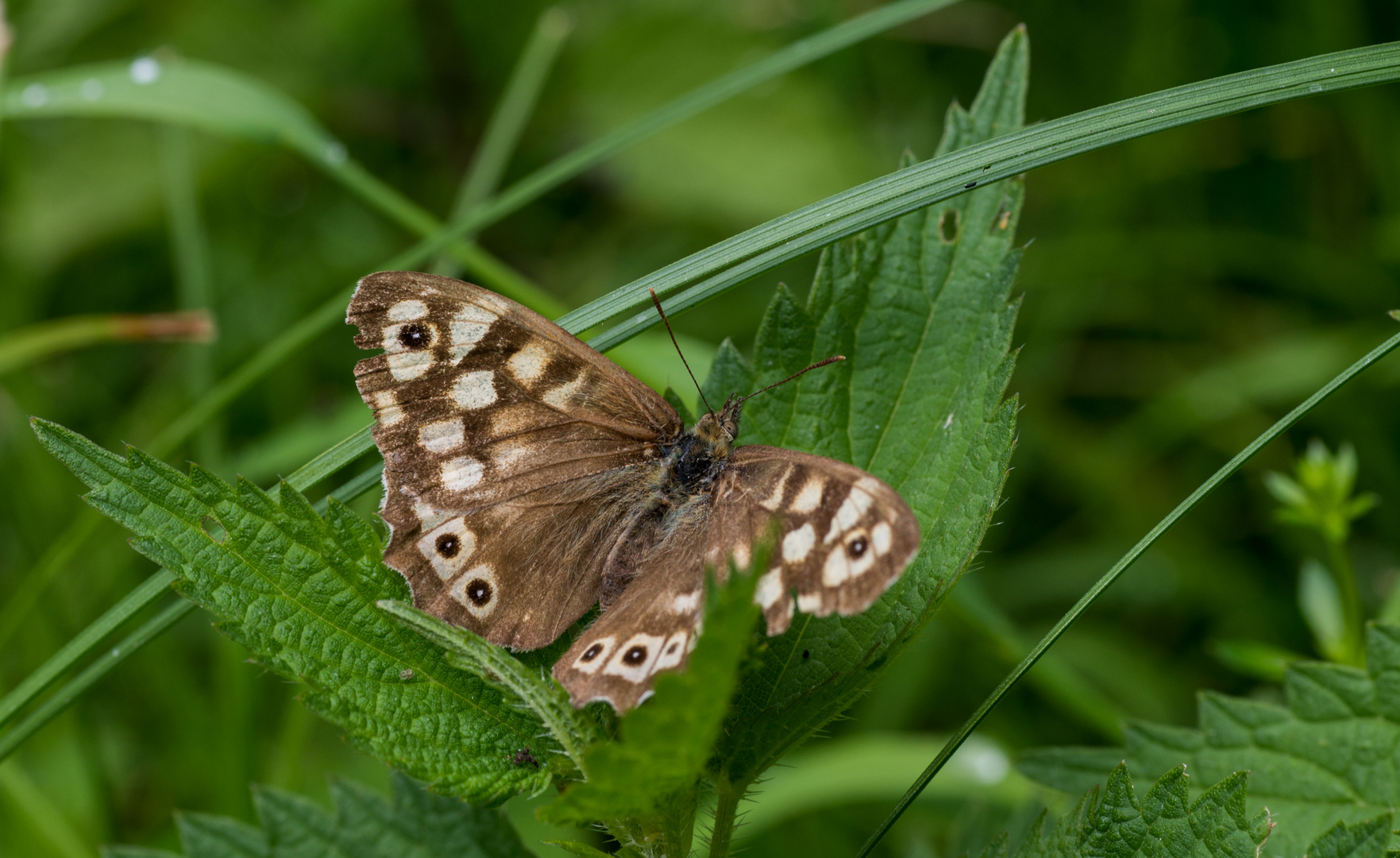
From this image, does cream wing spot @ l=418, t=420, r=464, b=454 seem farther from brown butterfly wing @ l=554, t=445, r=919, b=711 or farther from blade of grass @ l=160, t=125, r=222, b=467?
blade of grass @ l=160, t=125, r=222, b=467

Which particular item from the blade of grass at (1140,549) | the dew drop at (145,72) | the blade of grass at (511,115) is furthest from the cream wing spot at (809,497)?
the dew drop at (145,72)

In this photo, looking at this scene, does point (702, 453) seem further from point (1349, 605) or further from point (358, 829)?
point (1349, 605)

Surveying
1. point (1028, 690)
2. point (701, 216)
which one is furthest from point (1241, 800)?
point (701, 216)

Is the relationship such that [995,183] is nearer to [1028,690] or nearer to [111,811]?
[1028,690]

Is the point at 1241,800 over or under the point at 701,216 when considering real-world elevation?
under

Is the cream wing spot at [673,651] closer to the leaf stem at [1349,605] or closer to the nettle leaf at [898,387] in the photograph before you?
the nettle leaf at [898,387]
